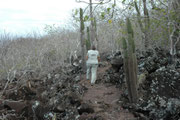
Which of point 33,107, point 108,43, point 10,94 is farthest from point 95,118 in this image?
point 108,43

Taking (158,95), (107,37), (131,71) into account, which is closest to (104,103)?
(131,71)

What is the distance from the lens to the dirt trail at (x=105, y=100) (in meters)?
5.27

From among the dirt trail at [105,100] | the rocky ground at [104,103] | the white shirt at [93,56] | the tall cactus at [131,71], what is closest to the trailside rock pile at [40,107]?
the rocky ground at [104,103]

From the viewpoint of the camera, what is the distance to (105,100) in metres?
6.86

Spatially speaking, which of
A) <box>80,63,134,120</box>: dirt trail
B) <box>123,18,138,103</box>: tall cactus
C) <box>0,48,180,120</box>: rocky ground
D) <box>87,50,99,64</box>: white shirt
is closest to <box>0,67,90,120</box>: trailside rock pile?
<box>0,48,180,120</box>: rocky ground

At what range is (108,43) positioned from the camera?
19078 millimetres

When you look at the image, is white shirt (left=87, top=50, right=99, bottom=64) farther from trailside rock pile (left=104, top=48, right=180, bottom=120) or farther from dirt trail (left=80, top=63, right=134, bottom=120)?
trailside rock pile (left=104, top=48, right=180, bottom=120)

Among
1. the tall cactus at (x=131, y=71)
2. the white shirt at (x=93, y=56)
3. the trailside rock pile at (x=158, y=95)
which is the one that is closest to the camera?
the trailside rock pile at (x=158, y=95)

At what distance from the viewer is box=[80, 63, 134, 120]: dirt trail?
17.3 feet

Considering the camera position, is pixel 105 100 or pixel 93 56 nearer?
pixel 105 100

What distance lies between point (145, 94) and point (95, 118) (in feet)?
6.64

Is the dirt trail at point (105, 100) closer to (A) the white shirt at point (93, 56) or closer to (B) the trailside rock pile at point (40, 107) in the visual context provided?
(B) the trailside rock pile at point (40, 107)

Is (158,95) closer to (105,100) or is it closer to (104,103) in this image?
(104,103)

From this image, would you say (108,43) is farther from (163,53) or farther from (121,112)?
(121,112)
